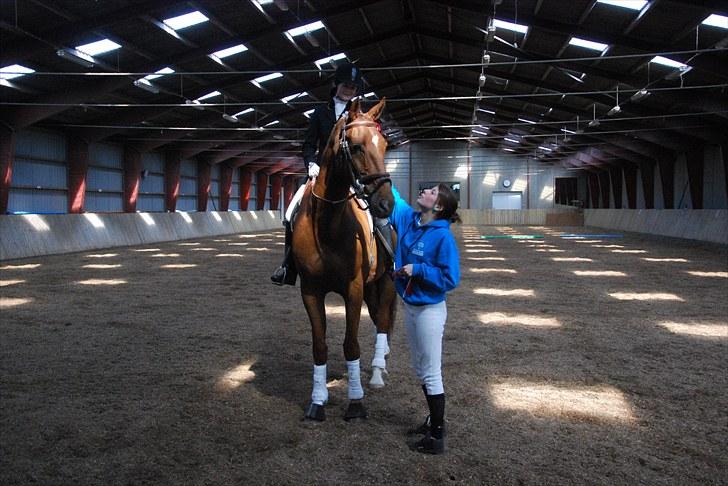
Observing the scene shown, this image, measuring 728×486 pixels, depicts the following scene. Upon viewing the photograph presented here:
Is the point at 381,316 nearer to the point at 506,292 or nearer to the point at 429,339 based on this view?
the point at 429,339

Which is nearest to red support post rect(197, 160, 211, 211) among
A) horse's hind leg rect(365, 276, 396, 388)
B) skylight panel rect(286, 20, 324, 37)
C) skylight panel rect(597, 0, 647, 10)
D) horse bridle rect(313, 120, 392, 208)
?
skylight panel rect(286, 20, 324, 37)

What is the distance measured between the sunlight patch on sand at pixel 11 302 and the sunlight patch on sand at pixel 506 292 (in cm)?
742

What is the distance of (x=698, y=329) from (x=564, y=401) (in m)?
3.78

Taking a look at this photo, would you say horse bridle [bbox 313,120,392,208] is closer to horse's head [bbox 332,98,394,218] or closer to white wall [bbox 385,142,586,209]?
horse's head [bbox 332,98,394,218]

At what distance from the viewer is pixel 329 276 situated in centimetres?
440

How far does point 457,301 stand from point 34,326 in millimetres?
6068

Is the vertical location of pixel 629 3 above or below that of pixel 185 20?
above

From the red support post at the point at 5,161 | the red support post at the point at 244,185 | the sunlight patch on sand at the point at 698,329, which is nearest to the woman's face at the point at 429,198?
the sunlight patch on sand at the point at 698,329

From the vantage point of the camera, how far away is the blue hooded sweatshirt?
3477 millimetres

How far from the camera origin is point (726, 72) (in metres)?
15.5

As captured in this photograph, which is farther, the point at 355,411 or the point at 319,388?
the point at 319,388

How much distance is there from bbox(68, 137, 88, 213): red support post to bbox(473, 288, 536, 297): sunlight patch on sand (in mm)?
16953

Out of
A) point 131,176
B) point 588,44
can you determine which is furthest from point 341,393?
point 131,176

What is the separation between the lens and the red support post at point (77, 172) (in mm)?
22109
